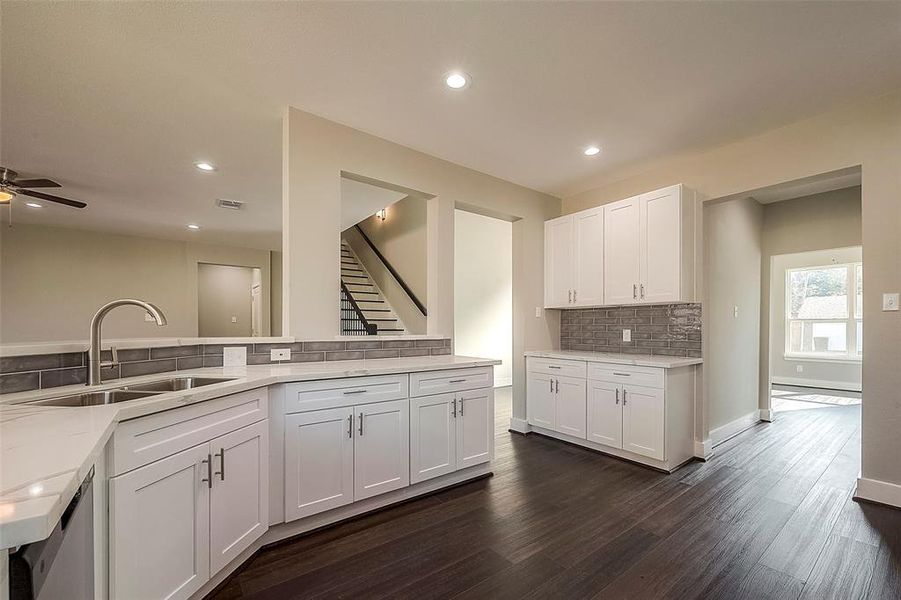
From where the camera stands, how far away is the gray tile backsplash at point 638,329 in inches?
144

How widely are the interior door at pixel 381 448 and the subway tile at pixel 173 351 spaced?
3.51 feet

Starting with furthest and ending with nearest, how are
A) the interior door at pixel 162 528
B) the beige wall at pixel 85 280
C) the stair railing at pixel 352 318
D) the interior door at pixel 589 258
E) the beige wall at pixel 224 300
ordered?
the beige wall at pixel 224 300 → the stair railing at pixel 352 318 → the beige wall at pixel 85 280 → the interior door at pixel 589 258 → the interior door at pixel 162 528

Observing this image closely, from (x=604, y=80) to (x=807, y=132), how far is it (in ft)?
5.94

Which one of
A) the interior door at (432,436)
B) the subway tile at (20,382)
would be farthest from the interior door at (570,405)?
the subway tile at (20,382)

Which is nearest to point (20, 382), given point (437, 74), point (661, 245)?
point (437, 74)

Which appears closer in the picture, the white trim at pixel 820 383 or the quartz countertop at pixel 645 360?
the quartz countertop at pixel 645 360

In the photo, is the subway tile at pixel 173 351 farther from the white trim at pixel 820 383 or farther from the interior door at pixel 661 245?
the white trim at pixel 820 383

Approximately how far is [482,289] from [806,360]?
5.92 metres

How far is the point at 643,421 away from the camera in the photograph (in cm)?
328

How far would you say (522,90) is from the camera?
256 centimetres

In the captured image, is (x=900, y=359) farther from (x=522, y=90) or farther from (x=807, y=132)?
(x=522, y=90)

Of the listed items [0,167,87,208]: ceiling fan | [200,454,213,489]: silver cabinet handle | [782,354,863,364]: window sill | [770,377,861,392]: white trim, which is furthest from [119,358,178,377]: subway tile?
[782,354,863,364]: window sill

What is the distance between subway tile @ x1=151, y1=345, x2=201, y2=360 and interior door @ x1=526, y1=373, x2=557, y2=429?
311 cm

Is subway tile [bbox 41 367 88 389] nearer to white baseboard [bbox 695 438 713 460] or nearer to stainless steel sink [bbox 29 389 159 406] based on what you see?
stainless steel sink [bbox 29 389 159 406]
